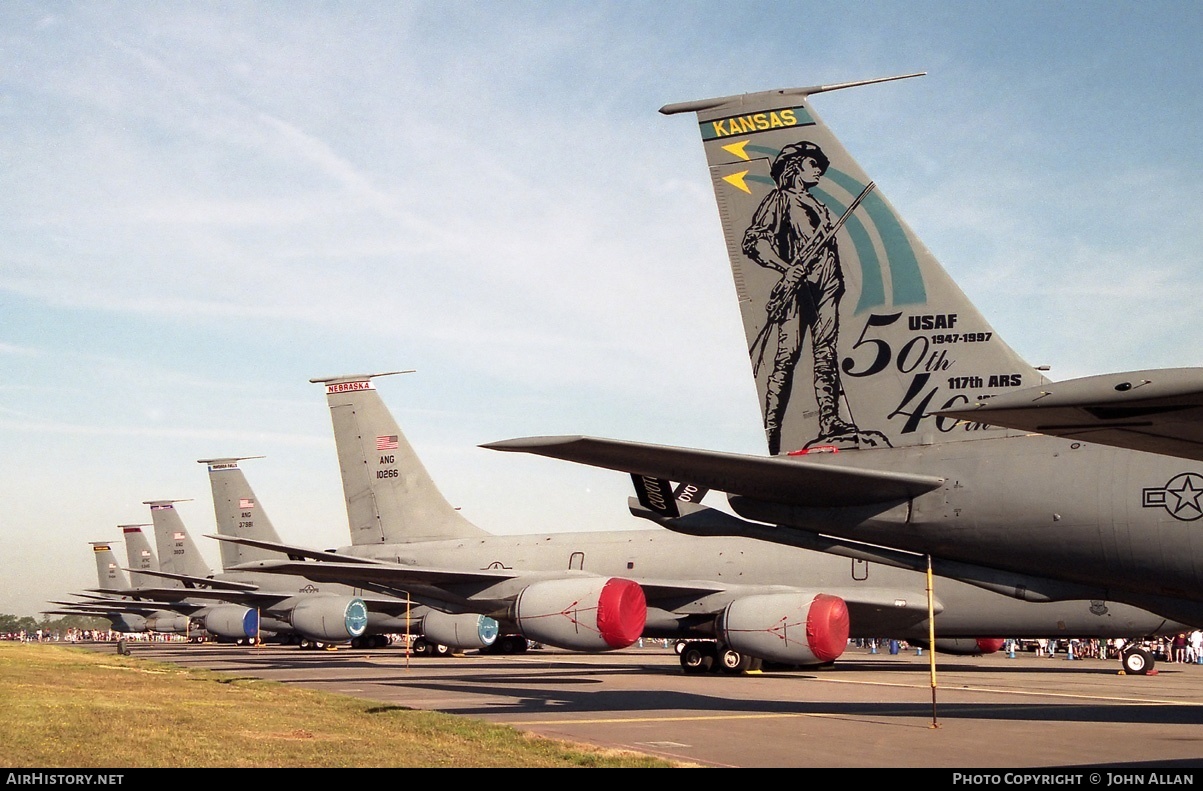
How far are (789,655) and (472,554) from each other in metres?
14.6

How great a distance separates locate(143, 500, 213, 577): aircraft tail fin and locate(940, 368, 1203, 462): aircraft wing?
206ft

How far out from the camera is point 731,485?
37.7ft

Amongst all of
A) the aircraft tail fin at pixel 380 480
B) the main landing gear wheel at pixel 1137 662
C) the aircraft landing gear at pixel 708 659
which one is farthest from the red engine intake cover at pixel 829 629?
the aircraft tail fin at pixel 380 480

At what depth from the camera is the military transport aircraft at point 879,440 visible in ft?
35.9

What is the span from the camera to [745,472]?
11.1 meters

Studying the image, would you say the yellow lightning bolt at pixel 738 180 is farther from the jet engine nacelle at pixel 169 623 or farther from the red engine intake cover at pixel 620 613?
the jet engine nacelle at pixel 169 623

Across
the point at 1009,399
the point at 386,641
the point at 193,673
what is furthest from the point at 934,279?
the point at 386,641

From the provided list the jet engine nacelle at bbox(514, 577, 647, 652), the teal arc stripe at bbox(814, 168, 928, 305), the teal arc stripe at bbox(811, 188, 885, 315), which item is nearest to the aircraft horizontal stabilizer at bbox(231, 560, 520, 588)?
the jet engine nacelle at bbox(514, 577, 647, 652)

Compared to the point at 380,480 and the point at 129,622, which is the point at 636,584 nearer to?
the point at 380,480

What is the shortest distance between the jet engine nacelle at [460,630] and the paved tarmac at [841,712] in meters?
4.80

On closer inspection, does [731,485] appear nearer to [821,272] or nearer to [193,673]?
[821,272]

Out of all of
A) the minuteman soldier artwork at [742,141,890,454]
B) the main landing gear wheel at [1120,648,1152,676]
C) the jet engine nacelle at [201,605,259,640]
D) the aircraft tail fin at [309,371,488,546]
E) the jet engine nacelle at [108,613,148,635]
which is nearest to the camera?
the minuteman soldier artwork at [742,141,890,454]

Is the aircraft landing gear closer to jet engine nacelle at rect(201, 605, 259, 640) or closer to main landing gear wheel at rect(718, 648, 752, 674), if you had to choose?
main landing gear wheel at rect(718, 648, 752, 674)

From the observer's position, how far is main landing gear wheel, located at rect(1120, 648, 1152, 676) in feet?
87.6
